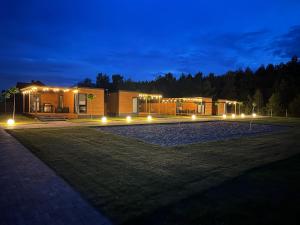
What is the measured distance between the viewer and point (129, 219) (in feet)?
9.23

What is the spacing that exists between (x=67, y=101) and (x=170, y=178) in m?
19.6

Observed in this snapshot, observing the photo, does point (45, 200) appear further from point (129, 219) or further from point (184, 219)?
point (184, 219)

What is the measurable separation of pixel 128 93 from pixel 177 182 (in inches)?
816

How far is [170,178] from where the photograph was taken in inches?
174

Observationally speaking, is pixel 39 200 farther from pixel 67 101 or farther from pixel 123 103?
pixel 123 103

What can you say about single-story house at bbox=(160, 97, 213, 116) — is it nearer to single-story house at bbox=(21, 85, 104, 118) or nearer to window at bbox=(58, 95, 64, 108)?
single-story house at bbox=(21, 85, 104, 118)

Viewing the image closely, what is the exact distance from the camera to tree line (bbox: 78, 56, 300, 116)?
37.9 metres

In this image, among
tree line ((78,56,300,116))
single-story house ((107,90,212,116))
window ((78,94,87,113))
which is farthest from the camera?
tree line ((78,56,300,116))

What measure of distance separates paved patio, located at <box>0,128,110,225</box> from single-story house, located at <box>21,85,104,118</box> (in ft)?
51.3

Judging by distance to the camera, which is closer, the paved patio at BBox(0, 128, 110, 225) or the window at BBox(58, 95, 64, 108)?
the paved patio at BBox(0, 128, 110, 225)

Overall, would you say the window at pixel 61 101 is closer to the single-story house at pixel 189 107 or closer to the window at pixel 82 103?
the window at pixel 82 103

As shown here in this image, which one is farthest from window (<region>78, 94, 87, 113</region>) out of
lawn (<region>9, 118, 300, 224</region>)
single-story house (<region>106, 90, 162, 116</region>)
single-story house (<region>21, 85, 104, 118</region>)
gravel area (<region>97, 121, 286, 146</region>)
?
lawn (<region>9, 118, 300, 224</region>)

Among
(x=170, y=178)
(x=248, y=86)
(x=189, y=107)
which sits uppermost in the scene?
(x=248, y=86)

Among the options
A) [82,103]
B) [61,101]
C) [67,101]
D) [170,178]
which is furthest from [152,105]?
[170,178]
